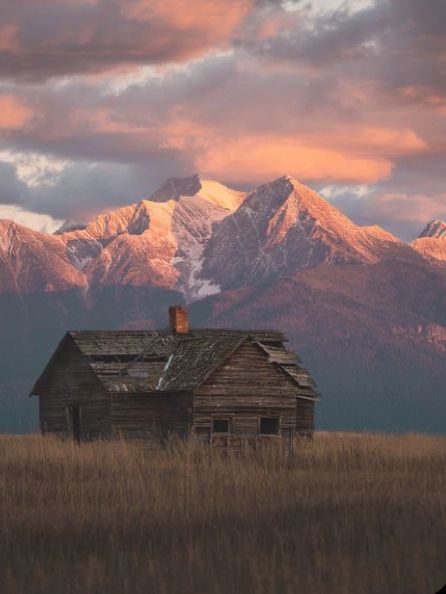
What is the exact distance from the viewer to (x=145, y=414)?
1989 inches

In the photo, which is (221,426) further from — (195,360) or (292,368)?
(292,368)

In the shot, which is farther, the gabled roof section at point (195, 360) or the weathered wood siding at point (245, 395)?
the weathered wood siding at point (245, 395)

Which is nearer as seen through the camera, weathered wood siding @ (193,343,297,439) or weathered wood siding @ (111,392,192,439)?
weathered wood siding @ (193,343,297,439)

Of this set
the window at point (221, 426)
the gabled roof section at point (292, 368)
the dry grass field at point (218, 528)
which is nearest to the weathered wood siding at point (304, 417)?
the gabled roof section at point (292, 368)

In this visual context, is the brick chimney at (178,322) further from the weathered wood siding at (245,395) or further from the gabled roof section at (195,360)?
the weathered wood siding at (245,395)

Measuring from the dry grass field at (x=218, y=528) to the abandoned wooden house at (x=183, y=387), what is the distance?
19544 millimetres

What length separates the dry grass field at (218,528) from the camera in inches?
581

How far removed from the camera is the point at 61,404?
54719 millimetres

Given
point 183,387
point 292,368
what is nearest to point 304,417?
point 292,368

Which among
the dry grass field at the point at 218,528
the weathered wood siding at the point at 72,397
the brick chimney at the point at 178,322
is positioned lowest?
the dry grass field at the point at 218,528

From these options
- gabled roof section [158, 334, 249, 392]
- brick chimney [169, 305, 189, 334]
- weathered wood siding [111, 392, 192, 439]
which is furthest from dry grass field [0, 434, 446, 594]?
brick chimney [169, 305, 189, 334]

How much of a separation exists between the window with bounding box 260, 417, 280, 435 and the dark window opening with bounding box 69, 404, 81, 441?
7227 millimetres

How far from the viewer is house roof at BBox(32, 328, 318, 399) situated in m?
49.4

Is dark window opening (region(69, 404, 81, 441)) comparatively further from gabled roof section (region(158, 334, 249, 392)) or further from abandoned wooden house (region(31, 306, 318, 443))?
gabled roof section (region(158, 334, 249, 392))
